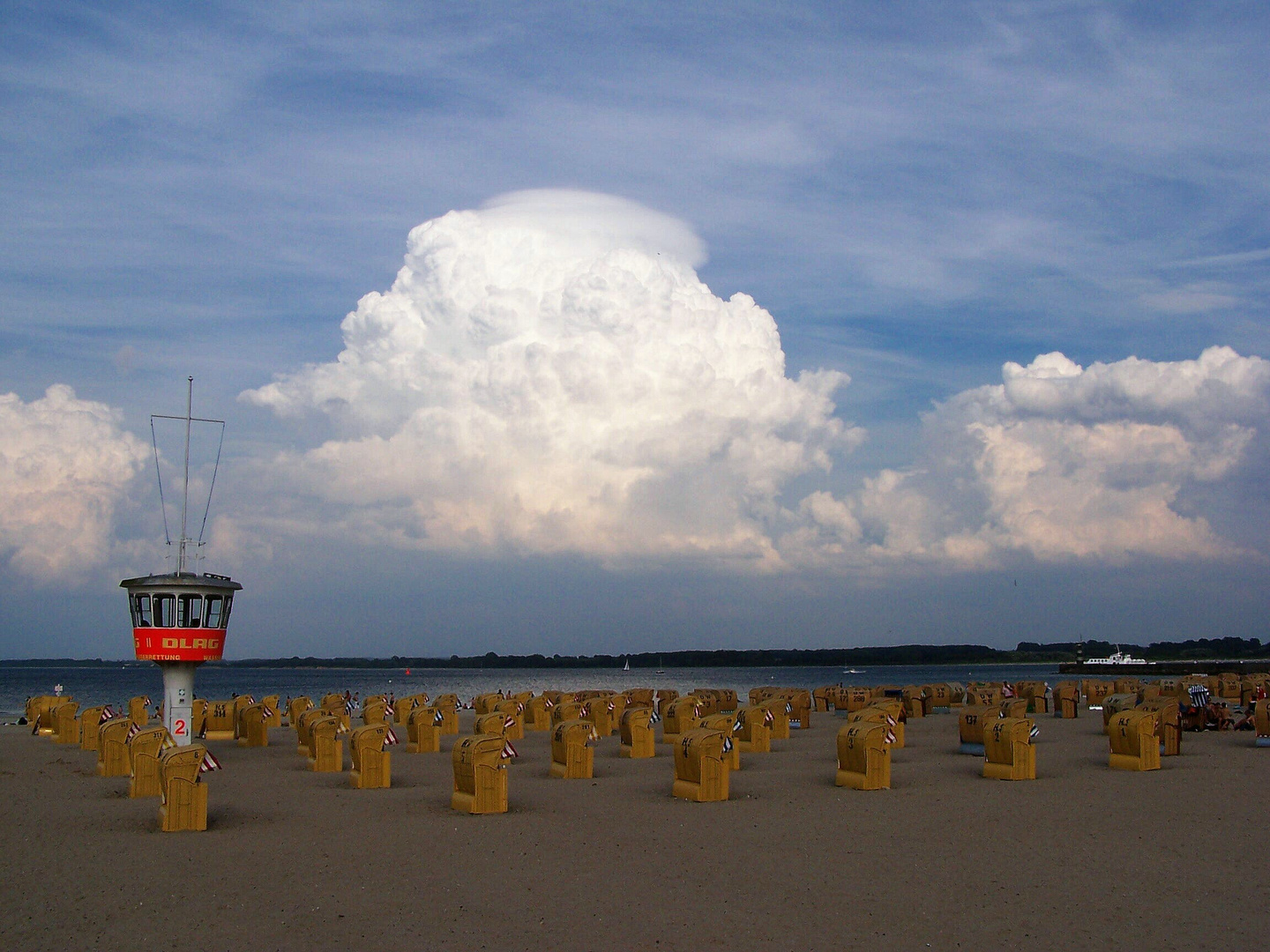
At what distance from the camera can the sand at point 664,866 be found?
31.1 ft

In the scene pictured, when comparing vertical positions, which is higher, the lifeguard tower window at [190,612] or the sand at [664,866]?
the lifeguard tower window at [190,612]

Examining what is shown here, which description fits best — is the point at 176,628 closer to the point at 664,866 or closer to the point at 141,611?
the point at 141,611

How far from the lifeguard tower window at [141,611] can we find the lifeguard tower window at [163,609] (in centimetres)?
16

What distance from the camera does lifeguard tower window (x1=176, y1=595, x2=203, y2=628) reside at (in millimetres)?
25766

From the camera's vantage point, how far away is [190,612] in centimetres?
2591

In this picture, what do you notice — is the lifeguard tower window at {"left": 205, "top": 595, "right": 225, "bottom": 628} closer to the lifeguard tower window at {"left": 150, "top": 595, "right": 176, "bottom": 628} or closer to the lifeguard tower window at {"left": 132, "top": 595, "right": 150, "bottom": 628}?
the lifeguard tower window at {"left": 150, "top": 595, "right": 176, "bottom": 628}

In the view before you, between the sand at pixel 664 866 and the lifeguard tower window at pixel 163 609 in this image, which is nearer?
the sand at pixel 664 866

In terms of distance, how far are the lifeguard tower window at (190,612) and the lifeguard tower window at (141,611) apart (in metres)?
0.70

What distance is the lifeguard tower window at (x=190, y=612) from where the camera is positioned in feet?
84.5

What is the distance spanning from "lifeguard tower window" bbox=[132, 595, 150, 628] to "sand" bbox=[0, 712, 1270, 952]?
658 cm

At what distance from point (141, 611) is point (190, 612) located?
3.73 ft

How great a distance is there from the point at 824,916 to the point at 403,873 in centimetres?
488

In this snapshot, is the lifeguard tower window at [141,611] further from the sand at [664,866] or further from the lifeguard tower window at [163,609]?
the sand at [664,866]

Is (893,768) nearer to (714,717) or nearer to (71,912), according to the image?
(714,717)
